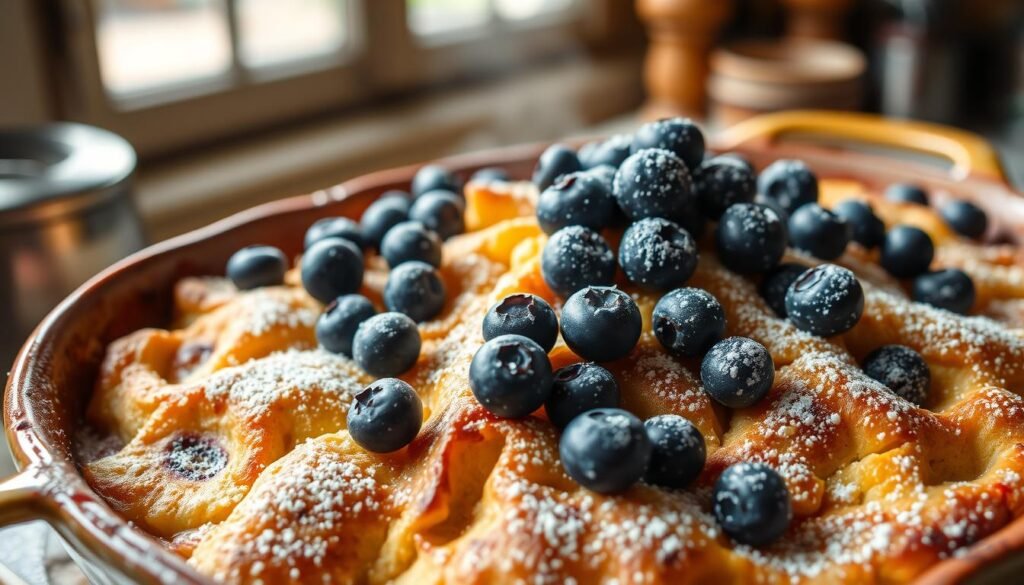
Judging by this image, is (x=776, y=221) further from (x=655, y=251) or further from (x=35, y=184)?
(x=35, y=184)

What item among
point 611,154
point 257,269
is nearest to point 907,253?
point 611,154

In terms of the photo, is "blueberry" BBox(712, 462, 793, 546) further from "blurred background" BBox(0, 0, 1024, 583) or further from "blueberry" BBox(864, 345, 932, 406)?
"blurred background" BBox(0, 0, 1024, 583)

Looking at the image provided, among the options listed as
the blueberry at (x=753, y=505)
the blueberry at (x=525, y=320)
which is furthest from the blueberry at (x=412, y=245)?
the blueberry at (x=753, y=505)

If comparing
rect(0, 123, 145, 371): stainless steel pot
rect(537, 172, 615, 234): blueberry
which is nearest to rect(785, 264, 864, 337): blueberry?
rect(537, 172, 615, 234): blueberry

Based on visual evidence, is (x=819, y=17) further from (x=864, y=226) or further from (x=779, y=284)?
(x=779, y=284)

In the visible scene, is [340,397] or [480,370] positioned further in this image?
[340,397]

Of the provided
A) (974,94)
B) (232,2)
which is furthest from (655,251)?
(974,94)

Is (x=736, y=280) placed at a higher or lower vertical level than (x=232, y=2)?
lower
